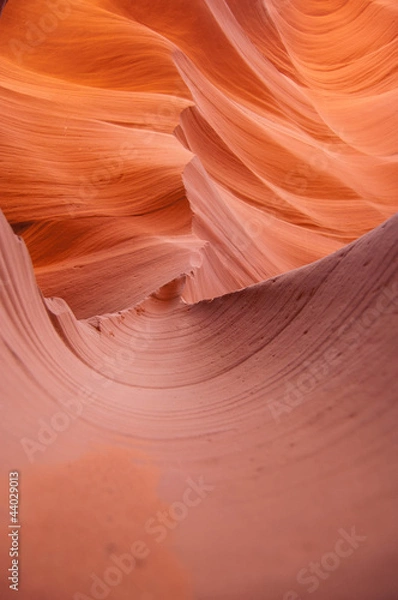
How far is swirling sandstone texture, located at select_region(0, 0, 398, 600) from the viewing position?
0.74 metres

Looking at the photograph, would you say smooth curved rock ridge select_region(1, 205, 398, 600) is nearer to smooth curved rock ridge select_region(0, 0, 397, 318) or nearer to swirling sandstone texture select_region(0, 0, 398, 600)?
swirling sandstone texture select_region(0, 0, 398, 600)

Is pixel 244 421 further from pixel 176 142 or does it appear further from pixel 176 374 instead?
pixel 176 142

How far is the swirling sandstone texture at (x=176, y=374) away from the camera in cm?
74

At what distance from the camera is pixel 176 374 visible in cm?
135

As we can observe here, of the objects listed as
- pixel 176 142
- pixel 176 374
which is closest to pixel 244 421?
pixel 176 374

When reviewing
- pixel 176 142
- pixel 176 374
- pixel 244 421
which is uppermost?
pixel 176 142

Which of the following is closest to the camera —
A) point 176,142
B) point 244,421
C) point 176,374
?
point 244,421

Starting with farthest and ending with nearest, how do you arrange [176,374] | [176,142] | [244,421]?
1. [176,142]
2. [176,374]
3. [244,421]

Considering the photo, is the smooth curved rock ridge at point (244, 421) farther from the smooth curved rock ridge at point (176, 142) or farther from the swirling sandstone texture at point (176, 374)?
the smooth curved rock ridge at point (176, 142)

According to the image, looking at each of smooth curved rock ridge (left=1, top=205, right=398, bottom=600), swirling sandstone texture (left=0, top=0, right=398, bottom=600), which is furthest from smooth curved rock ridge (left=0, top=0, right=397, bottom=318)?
smooth curved rock ridge (left=1, top=205, right=398, bottom=600)

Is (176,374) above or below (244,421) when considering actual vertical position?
above

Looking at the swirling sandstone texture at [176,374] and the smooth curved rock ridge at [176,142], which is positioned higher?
the smooth curved rock ridge at [176,142]

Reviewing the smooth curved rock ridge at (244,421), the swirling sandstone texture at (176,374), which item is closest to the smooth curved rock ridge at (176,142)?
the swirling sandstone texture at (176,374)

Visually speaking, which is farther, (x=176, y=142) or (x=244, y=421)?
(x=176, y=142)
